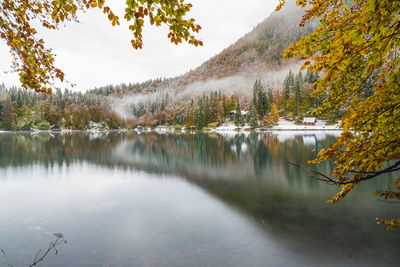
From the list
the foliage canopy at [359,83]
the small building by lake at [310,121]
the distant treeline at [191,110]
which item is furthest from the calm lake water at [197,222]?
the small building by lake at [310,121]

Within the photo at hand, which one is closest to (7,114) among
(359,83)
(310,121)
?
(310,121)

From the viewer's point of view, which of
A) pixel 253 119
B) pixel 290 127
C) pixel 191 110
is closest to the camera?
pixel 290 127

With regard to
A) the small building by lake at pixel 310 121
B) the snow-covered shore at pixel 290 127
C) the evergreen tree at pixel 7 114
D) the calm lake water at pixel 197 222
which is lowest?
the calm lake water at pixel 197 222

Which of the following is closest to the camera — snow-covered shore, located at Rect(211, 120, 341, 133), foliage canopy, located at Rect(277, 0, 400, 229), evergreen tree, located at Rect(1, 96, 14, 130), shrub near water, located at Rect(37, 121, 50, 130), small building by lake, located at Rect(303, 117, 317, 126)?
foliage canopy, located at Rect(277, 0, 400, 229)

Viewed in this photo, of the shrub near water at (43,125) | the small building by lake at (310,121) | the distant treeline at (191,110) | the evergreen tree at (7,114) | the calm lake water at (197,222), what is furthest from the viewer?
the shrub near water at (43,125)

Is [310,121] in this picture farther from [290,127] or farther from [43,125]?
[43,125]

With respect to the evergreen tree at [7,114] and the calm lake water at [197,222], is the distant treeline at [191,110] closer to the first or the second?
the evergreen tree at [7,114]

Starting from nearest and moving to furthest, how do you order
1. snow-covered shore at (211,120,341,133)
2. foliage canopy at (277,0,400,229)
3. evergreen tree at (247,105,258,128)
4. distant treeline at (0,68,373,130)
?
foliage canopy at (277,0,400,229)
snow-covered shore at (211,120,341,133)
evergreen tree at (247,105,258,128)
distant treeline at (0,68,373,130)

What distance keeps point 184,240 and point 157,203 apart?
499 cm

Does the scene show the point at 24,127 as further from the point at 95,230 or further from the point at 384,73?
the point at 384,73

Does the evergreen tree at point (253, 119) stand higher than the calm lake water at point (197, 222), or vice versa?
the evergreen tree at point (253, 119)

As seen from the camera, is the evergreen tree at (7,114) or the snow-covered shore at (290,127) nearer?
the snow-covered shore at (290,127)

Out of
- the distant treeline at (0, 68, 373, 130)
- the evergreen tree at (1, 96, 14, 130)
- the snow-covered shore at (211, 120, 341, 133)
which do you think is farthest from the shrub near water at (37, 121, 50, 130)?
the snow-covered shore at (211, 120, 341, 133)

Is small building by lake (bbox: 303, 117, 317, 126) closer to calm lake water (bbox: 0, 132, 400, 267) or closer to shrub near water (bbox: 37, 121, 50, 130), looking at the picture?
calm lake water (bbox: 0, 132, 400, 267)
